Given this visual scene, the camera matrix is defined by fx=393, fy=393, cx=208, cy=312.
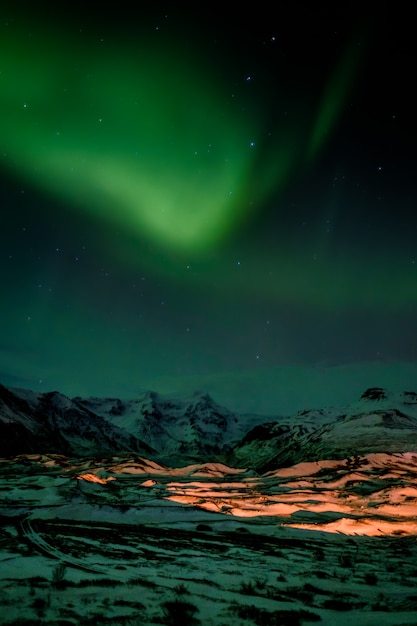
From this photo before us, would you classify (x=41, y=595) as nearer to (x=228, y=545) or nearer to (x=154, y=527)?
(x=228, y=545)

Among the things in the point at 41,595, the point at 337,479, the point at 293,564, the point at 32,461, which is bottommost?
the point at 32,461

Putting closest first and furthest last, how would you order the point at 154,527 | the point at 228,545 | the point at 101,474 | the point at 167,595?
1. the point at 167,595
2. the point at 228,545
3. the point at 154,527
4. the point at 101,474

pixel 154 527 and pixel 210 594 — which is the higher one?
pixel 210 594

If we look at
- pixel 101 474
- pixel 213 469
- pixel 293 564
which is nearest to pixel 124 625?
pixel 293 564

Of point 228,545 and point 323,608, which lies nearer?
point 323,608

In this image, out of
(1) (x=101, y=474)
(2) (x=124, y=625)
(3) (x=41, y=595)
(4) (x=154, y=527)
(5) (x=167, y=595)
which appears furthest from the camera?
(1) (x=101, y=474)

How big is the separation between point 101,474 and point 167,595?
8986cm

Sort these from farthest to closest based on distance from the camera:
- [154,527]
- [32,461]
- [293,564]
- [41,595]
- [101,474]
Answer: [32,461], [101,474], [154,527], [293,564], [41,595]

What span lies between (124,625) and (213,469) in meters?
126

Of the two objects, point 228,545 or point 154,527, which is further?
point 154,527

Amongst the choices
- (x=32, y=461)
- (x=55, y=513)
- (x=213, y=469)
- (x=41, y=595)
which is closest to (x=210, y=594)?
(x=41, y=595)

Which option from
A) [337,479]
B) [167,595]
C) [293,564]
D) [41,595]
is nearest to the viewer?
[41,595]

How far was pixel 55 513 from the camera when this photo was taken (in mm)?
29453

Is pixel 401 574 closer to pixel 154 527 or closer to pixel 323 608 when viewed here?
pixel 323 608
